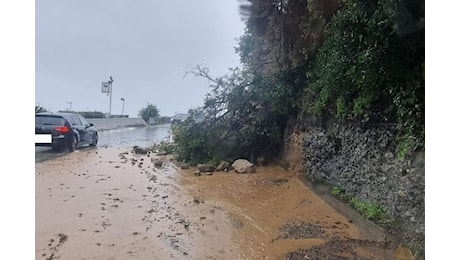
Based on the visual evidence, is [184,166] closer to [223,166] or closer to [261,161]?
[223,166]

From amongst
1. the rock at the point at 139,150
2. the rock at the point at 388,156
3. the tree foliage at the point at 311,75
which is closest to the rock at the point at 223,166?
the tree foliage at the point at 311,75

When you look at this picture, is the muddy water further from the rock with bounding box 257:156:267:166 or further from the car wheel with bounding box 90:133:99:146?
the car wheel with bounding box 90:133:99:146

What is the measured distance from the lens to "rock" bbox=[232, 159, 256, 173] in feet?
18.3

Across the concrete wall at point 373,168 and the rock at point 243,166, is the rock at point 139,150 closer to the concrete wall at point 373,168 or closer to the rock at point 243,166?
the rock at point 243,166

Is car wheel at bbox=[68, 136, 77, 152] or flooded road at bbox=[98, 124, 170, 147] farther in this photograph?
flooded road at bbox=[98, 124, 170, 147]

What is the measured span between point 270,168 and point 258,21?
2681 mm

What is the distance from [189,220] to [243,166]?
264 cm

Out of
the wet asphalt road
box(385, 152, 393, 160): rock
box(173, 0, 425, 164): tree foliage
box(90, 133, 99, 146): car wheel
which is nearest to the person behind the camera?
box(173, 0, 425, 164): tree foliage

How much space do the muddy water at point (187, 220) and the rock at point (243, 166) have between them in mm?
355

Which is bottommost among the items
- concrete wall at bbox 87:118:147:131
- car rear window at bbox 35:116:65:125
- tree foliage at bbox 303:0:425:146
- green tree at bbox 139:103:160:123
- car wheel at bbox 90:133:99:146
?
car wheel at bbox 90:133:99:146

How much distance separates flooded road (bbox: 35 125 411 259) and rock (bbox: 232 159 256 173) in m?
0.35

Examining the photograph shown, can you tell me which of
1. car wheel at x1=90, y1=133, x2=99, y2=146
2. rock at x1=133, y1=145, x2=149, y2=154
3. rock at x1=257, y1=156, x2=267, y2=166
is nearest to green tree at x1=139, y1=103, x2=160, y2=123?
rock at x1=257, y1=156, x2=267, y2=166
